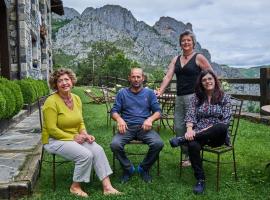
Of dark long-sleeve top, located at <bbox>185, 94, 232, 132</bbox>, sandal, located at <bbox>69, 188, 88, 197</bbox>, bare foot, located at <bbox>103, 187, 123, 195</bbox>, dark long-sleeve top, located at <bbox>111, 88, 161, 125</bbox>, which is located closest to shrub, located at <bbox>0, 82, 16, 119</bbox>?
dark long-sleeve top, located at <bbox>111, 88, 161, 125</bbox>

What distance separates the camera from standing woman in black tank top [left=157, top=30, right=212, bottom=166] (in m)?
4.94

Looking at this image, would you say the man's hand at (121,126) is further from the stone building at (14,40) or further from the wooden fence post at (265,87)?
the stone building at (14,40)

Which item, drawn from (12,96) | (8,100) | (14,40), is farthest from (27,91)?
(8,100)

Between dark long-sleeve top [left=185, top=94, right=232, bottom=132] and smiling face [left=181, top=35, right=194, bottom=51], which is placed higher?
smiling face [left=181, top=35, right=194, bottom=51]

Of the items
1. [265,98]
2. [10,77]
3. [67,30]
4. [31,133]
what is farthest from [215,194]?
[67,30]

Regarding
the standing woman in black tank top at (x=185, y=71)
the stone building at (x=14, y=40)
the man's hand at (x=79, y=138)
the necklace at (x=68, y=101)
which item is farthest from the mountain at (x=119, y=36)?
the man's hand at (x=79, y=138)

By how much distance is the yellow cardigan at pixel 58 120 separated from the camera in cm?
416

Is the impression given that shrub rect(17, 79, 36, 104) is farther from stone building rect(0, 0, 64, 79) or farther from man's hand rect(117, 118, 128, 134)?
man's hand rect(117, 118, 128, 134)

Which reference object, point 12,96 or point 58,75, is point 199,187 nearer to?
point 58,75

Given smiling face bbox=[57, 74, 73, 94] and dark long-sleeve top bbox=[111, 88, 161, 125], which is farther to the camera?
dark long-sleeve top bbox=[111, 88, 161, 125]

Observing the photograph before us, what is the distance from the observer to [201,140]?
4.35 metres

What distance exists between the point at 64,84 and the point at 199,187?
1701 millimetres

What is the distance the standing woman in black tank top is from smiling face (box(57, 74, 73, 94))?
126cm

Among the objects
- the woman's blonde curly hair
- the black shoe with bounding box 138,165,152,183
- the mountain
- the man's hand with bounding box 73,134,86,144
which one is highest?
the mountain
